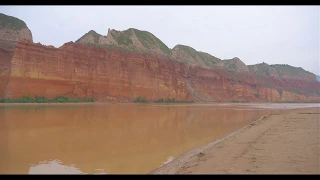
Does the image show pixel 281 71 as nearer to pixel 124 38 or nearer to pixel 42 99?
pixel 124 38

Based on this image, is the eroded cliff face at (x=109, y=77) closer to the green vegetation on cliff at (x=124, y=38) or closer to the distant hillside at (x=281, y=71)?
the green vegetation on cliff at (x=124, y=38)

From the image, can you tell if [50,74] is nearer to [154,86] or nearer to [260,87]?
[154,86]

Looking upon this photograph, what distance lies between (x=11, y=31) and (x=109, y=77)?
78.0 ft

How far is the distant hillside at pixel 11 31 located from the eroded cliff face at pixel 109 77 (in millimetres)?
4516

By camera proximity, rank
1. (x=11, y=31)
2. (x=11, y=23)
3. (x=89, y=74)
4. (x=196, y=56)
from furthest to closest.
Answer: (x=196, y=56)
(x=11, y=23)
(x=89, y=74)
(x=11, y=31)

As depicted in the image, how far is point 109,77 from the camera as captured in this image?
54.1m

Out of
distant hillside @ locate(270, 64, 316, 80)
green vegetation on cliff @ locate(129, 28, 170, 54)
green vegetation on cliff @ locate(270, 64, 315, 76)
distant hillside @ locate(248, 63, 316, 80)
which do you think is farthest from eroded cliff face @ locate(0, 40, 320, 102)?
green vegetation on cliff @ locate(270, 64, 315, 76)

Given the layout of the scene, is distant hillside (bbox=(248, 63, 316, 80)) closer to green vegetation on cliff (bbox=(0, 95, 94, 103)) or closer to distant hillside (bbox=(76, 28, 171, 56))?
distant hillside (bbox=(76, 28, 171, 56))

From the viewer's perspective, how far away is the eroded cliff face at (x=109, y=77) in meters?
42.4

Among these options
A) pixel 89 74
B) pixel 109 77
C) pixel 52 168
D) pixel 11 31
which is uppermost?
pixel 11 31

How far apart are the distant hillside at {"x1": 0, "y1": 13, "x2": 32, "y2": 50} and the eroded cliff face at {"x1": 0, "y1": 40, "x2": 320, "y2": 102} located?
14.8 feet

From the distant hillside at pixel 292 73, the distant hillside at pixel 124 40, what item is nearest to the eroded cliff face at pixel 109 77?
the distant hillside at pixel 124 40

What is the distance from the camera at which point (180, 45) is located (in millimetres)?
104312

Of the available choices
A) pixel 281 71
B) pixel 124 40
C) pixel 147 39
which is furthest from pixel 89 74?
pixel 281 71
